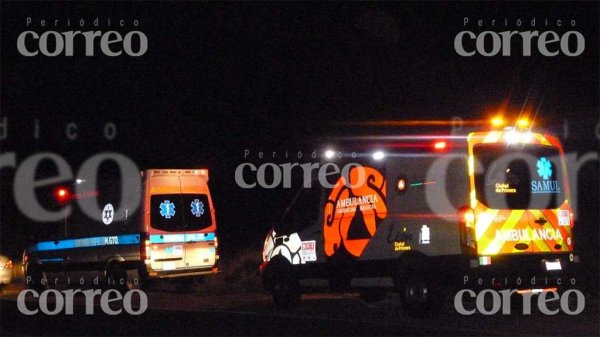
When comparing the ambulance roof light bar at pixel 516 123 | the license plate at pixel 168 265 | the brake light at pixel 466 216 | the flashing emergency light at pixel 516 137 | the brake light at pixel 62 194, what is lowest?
the license plate at pixel 168 265

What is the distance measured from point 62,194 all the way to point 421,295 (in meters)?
9.88

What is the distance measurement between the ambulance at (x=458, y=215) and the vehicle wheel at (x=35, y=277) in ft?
28.2

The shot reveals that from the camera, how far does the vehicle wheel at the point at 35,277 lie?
1888 centimetres

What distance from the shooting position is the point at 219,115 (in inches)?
1206

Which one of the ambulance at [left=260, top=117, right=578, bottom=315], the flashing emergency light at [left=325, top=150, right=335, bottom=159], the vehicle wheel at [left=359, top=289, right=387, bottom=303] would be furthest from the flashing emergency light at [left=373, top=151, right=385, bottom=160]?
the vehicle wheel at [left=359, top=289, right=387, bottom=303]

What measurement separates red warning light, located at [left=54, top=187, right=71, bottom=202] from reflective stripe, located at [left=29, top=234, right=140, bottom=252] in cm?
91

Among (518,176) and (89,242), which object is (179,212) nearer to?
(89,242)

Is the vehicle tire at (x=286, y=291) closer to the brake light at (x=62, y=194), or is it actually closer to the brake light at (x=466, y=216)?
the brake light at (x=466, y=216)

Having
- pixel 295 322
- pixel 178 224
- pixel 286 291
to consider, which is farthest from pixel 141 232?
pixel 295 322

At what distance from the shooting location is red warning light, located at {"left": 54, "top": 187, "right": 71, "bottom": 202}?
18.7m

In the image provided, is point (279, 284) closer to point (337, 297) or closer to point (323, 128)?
point (337, 297)

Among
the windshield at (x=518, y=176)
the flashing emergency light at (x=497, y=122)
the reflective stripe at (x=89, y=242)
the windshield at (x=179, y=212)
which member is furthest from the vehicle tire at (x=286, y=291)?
the flashing emergency light at (x=497, y=122)

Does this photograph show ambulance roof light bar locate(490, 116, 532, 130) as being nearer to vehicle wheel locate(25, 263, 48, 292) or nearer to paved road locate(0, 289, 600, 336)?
paved road locate(0, 289, 600, 336)

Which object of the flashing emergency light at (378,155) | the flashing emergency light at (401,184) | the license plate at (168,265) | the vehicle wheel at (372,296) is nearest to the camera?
the flashing emergency light at (401,184)
